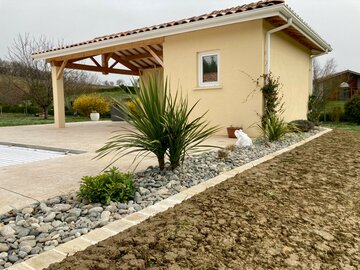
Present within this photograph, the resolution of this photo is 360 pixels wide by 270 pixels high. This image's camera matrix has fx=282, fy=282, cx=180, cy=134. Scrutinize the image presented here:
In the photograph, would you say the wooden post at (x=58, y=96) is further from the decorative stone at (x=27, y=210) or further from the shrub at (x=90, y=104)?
the decorative stone at (x=27, y=210)

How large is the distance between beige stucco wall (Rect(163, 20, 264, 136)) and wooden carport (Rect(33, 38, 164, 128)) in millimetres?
935

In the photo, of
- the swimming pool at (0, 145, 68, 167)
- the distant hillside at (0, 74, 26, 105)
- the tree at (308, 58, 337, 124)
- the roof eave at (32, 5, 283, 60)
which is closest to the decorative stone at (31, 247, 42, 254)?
the swimming pool at (0, 145, 68, 167)

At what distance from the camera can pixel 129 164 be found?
4344mm

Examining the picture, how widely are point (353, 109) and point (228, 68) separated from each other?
10433 millimetres

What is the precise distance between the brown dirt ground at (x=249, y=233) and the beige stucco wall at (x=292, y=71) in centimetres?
548

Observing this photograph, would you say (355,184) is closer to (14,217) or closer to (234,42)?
(14,217)

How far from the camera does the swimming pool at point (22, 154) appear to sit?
5135 millimetres

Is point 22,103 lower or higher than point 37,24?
lower

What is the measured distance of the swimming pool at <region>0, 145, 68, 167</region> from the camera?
5.13 m

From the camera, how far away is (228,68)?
296 inches

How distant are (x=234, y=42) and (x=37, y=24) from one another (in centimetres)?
1997

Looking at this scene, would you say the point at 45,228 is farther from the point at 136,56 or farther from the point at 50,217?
the point at 136,56

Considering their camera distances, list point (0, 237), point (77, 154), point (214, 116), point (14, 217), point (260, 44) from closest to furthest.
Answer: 1. point (0, 237)
2. point (14, 217)
3. point (77, 154)
4. point (260, 44)
5. point (214, 116)

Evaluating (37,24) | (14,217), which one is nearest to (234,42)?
(14,217)
